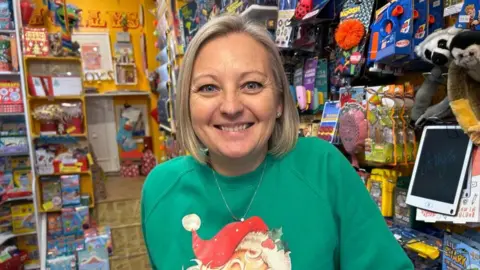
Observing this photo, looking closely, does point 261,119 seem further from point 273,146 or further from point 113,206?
point 113,206

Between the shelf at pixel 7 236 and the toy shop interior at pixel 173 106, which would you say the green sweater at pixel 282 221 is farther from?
the shelf at pixel 7 236

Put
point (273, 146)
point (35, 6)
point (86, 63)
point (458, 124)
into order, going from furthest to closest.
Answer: point (86, 63) < point (35, 6) < point (458, 124) < point (273, 146)

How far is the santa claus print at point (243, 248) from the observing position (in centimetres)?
85

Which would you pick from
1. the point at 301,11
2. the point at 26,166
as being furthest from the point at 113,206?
the point at 301,11

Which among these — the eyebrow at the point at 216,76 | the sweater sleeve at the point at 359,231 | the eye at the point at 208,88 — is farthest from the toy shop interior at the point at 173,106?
the eye at the point at 208,88

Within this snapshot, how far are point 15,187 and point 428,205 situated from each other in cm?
386

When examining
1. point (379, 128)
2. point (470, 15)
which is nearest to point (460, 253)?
point (379, 128)

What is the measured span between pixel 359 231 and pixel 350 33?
0.97 metres

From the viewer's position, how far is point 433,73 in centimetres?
122

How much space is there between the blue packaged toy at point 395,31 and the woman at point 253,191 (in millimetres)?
561

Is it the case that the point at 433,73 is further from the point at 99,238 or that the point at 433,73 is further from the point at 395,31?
the point at 99,238

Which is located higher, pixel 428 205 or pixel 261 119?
pixel 261 119

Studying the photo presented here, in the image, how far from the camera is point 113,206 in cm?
418

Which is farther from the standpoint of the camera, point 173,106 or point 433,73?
point 173,106
